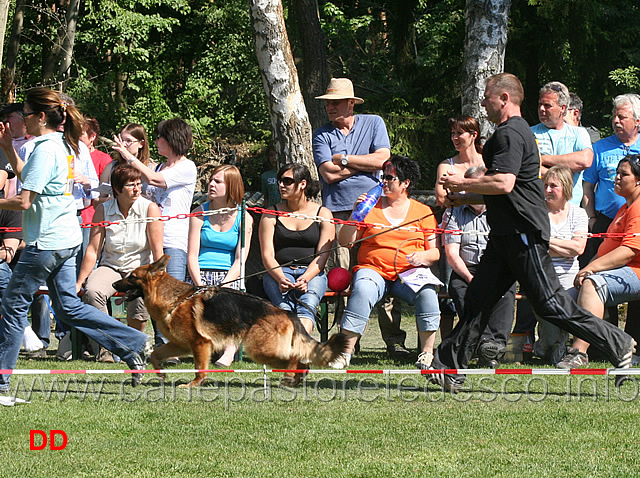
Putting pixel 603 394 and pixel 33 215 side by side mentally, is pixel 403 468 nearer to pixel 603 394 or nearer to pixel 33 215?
pixel 603 394

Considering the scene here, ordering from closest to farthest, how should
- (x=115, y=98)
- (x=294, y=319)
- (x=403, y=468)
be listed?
(x=403, y=468), (x=294, y=319), (x=115, y=98)

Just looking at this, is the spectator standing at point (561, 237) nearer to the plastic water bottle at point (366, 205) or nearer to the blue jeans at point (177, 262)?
the plastic water bottle at point (366, 205)

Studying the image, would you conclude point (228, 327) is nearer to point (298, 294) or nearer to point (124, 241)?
point (298, 294)

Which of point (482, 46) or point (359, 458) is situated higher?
point (482, 46)

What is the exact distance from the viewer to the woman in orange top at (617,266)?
7.47 meters

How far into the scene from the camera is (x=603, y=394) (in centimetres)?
640

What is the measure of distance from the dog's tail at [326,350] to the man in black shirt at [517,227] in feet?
3.11

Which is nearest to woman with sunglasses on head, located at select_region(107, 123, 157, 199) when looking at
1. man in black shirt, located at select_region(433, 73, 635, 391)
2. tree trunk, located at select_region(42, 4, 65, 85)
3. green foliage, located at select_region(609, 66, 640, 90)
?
man in black shirt, located at select_region(433, 73, 635, 391)

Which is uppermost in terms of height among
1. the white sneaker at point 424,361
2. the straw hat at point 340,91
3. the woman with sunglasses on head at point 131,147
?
the straw hat at point 340,91

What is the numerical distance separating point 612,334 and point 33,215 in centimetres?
421

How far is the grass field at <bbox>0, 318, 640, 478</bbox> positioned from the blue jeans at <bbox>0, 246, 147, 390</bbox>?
39 centimetres

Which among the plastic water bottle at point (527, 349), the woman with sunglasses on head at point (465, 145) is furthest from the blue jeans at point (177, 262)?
the plastic water bottle at point (527, 349)

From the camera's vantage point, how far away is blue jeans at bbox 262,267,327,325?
26.2 feet

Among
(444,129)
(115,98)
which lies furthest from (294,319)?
(115,98)
